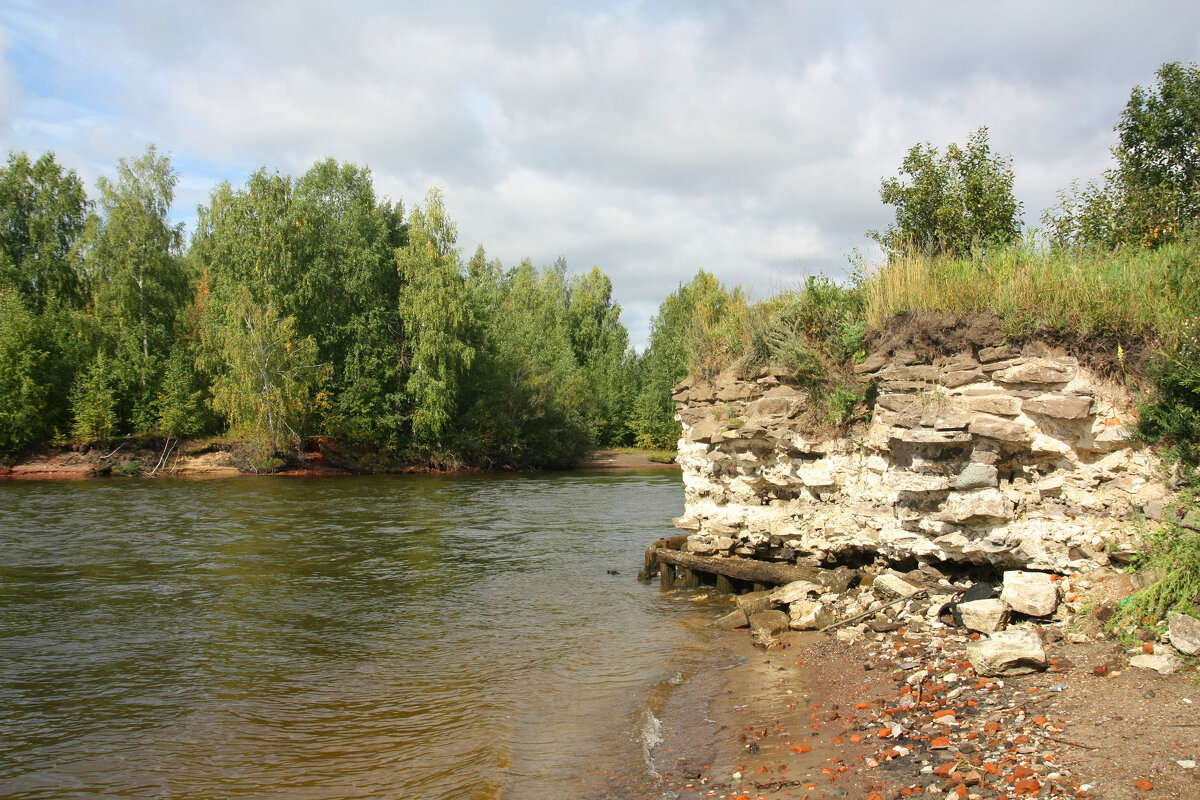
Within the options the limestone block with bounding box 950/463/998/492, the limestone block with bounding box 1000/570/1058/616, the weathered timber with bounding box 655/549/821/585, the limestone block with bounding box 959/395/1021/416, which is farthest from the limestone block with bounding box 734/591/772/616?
the limestone block with bounding box 959/395/1021/416

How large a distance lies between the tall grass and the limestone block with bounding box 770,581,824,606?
3959 millimetres

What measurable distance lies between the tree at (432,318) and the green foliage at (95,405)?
14385mm

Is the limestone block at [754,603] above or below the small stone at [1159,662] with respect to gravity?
below

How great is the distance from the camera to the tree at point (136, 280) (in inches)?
1483

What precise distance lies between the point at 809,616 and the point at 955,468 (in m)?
2.68

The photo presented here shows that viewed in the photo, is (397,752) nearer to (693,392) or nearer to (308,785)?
(308,785)

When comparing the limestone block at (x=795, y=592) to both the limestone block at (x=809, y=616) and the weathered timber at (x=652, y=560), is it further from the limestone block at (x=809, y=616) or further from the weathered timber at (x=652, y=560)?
the weathered timber at (x=652, y=560)

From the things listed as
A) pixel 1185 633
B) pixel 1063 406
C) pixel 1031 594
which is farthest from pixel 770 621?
pixel 1185 633

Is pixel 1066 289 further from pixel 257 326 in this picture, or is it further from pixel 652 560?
pixel 257 326

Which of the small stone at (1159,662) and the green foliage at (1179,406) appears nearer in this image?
the small stone at (1159,662)

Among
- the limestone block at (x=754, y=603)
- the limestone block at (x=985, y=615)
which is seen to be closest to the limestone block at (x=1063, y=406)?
the limestone block at (x=985, y=615)

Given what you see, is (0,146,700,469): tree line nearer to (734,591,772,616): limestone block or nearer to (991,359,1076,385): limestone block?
(734,591,772,616): limestone block

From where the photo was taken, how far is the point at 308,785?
20.7 ft

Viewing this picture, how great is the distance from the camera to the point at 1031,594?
7473 millimetres
